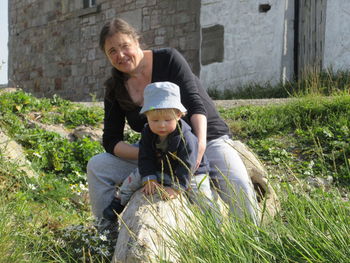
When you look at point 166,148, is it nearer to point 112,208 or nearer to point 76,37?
point 112,208

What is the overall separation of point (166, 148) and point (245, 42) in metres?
7.59

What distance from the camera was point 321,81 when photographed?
29.4 feet

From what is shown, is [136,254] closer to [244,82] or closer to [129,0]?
[244,82]

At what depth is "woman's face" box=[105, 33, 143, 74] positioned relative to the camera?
3359 mm

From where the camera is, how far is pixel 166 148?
3.02 m

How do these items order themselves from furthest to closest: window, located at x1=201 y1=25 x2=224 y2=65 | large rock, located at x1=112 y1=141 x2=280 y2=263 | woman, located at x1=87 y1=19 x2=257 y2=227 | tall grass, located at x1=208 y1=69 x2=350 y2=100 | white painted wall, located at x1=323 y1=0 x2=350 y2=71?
window, located at x1=201 y1=25 x2=224 y2=65
white painted wall, located at x1=323 y1=0 x2=350 y2=71
tall grass, located at x1=208 y1=69 x2=350 y2=100
woman, located at x1=87 y1=19 x2=257 y2=227
large rock, located at x1=112 y1=141 x2=280 y2=263

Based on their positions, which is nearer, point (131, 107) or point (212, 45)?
point (131, 107)

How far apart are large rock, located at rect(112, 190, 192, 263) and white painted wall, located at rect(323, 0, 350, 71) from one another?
706 cm

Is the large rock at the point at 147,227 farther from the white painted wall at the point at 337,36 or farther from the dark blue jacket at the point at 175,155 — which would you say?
the white painted wall at the point at 337,36

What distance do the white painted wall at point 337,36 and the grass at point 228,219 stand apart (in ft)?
1.51

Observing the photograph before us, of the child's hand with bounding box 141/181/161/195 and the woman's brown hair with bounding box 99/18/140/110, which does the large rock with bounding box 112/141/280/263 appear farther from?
the woman's brown hair with bounding box 99/18/140/110

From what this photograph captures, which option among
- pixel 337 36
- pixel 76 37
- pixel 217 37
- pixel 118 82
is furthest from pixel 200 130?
pixel 76 37

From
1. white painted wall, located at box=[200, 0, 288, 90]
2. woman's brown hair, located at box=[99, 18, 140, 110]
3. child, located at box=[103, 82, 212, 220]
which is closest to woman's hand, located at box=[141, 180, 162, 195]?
child, located at box=[103, 82, 212, 220]

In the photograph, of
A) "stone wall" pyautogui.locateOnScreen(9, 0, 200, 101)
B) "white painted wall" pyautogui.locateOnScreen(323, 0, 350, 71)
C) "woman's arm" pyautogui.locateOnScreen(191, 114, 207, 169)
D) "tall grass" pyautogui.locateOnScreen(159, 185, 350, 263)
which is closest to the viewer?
"tall grass" pyautogui.locateOnScreen(159, 185, 350, 263)
